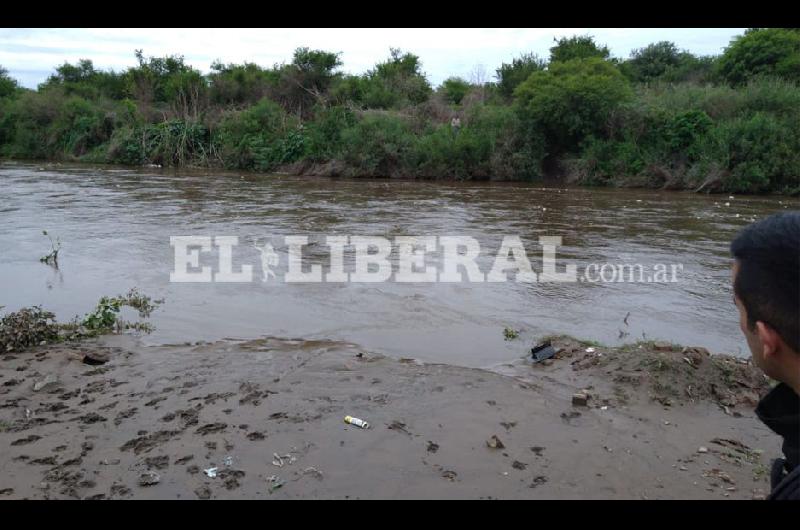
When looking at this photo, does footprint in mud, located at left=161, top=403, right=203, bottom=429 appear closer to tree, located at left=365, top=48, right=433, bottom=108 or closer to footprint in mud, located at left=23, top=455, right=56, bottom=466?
footprint in mud, located at left=23, top=455, right=56, bottom=466

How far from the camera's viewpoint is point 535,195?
70.9 ft

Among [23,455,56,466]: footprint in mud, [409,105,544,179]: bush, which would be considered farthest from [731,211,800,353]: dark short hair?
[409,105,544,179]: bush

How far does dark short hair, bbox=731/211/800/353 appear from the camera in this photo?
136 centimetres

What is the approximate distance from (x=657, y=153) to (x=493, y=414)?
74.6ft

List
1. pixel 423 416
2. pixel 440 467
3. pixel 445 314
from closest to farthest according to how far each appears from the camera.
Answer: pixel 440 467 < pixel 423 416 < pixel 445 314

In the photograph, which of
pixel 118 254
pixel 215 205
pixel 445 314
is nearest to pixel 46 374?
pixel 445 314

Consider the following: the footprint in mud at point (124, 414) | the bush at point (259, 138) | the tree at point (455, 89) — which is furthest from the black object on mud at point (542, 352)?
the tree at point (455, 89)

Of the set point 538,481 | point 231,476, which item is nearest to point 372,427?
point 231,476

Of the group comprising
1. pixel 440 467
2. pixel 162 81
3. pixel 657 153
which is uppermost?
pixel 162 81

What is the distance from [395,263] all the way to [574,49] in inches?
1160

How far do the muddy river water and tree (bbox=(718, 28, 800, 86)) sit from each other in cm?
1184

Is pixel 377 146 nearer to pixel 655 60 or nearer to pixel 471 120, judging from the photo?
pixel 471 120

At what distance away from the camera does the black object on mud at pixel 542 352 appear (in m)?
5.93

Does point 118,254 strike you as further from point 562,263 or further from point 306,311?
point 562,263
